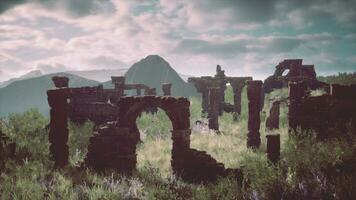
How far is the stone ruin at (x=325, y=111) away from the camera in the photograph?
16703mm

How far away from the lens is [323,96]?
671 inches

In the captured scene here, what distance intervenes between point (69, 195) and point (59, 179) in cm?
123

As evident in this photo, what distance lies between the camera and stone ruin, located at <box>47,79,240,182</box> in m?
14.5

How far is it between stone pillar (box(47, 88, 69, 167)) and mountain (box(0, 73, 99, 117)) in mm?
58197

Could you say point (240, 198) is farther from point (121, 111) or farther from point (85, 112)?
point (85, 112)

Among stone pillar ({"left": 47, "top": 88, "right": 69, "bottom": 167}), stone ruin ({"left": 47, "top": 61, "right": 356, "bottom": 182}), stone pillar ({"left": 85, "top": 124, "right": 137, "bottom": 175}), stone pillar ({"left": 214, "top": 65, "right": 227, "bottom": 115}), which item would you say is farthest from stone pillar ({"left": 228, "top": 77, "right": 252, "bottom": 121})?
stone pillar ({"left": 47, "top": 88, "right": 69, "bottom": 167})

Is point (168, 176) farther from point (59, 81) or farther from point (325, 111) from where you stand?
point (59, 81)

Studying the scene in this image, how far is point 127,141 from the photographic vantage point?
15.6 metres

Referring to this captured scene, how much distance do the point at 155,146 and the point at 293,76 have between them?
13.4 meters

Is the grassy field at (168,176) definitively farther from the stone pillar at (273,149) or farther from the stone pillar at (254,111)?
the stone pillar at (254,111)

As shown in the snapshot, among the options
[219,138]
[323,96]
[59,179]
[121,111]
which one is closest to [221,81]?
[219,138]

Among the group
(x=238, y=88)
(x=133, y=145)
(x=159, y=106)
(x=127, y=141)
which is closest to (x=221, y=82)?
(x=238, y=88)

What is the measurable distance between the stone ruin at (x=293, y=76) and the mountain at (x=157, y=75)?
20.8 meters

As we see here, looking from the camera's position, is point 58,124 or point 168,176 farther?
point 58,124
